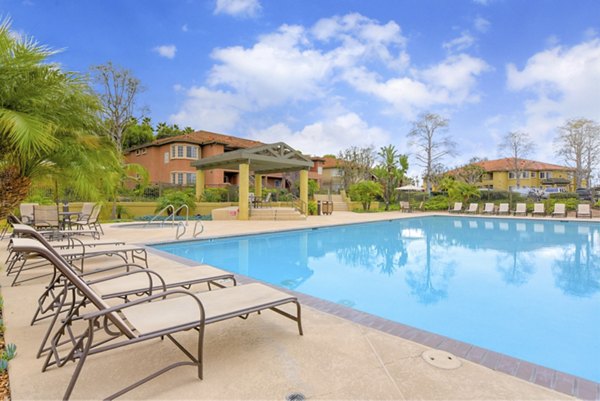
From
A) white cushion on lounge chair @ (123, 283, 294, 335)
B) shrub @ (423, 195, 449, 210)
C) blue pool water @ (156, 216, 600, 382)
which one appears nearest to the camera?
white cushion on lounge chair @ (123, 283, 294, 335)

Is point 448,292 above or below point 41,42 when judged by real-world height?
below

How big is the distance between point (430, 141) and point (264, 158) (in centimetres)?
2647

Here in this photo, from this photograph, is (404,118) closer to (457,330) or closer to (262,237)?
(262,237)

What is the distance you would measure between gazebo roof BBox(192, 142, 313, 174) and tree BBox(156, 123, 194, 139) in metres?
21.5

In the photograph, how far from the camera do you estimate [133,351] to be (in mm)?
3127

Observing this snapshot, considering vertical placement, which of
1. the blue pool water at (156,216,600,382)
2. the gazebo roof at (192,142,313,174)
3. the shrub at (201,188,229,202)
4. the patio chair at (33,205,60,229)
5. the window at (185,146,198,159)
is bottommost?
the blue pool water at (156,216,600,382)

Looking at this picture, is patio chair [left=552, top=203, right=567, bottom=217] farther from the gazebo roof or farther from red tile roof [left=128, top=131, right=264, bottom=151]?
red tile roof [left=128, top=131, right=264, bottom=151]

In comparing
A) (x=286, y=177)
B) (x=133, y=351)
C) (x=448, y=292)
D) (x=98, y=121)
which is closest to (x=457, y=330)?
(x=448, y=292)

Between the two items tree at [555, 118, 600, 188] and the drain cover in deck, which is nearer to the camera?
the drain cover in deck

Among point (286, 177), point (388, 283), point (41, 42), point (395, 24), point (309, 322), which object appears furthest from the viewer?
point (286, 177)

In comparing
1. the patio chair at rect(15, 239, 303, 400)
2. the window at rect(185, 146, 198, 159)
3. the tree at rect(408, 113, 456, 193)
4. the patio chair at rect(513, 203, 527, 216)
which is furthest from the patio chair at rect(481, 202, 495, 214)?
the patio chair at rect(15, 239, 303, 400)

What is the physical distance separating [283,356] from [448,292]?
4.72 metres

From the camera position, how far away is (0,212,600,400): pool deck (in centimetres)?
244

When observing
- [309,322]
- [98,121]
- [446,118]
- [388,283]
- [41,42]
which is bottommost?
[388,283]
